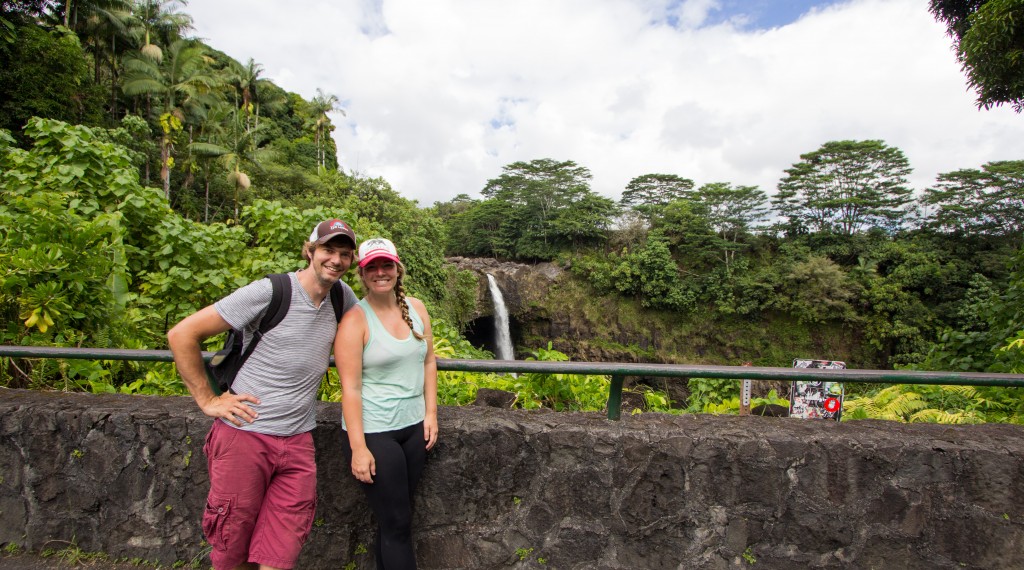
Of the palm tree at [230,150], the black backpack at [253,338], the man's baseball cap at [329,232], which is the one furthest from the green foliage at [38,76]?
the man's baseball cap at [329,232]

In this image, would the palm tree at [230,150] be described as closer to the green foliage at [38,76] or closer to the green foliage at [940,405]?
the green foliage at [38,76]

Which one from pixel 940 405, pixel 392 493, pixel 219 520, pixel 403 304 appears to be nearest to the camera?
pixel 219 520

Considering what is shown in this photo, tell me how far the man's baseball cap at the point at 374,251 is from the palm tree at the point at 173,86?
23400 millimetres

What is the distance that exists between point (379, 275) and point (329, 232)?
0.66 ft

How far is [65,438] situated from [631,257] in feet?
93.9

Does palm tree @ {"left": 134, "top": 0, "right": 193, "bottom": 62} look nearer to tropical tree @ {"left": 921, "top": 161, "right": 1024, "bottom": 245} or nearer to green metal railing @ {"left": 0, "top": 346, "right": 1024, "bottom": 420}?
green metal railing @ {"left": 0, "top": 346, "right": 1024, "bottom": 420}

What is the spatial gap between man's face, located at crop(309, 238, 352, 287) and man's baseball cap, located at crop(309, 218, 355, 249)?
22mm

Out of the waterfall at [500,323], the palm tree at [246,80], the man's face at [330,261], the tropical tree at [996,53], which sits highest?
the palm tree at [246,80]

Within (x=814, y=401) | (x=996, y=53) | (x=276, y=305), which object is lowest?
(x=814, y=401)

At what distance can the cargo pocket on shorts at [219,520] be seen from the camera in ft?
4.83

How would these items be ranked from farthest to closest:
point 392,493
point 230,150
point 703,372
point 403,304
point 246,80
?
point 246,80 → point 230,150 → point 703,372 → point 403,304 → point 392,493

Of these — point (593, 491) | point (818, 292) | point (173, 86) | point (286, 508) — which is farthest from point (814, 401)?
point (173, 86)

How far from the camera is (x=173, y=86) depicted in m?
21.8

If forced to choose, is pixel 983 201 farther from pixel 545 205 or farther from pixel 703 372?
pixel 703 372
